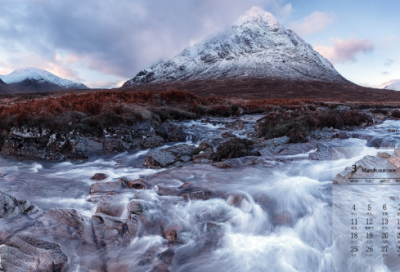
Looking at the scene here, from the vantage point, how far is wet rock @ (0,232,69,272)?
2795mm

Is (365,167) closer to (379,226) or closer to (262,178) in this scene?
(379,226)

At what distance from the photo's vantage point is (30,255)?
9.73 ft

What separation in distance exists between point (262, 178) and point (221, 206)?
80.3 inches

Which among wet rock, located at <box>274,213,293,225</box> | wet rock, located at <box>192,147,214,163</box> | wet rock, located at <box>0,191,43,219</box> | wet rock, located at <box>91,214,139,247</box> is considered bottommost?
wet rock, located at <box>274,213,293,225</box>

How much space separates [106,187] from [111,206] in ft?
4.07

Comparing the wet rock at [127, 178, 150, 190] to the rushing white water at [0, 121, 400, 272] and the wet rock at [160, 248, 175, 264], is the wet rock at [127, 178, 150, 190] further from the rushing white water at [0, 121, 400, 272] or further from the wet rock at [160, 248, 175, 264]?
the wet rock at [160, 248, 175, 264]

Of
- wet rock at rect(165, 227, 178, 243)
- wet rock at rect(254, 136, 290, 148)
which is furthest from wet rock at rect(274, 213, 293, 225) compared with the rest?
wet rock at rect(254, 136, 290, 148)

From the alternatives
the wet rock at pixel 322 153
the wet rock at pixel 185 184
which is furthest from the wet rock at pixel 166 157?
the wet rock at pixel 322 153

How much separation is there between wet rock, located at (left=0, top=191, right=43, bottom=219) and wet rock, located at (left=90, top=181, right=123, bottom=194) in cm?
144

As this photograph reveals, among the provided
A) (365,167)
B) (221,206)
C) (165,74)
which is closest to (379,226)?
(365,167)

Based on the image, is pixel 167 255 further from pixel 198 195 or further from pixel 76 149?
pixel 76 149

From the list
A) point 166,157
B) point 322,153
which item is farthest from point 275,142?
point 166,157

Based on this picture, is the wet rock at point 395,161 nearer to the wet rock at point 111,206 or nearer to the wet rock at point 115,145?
the wet rock at point 111,206

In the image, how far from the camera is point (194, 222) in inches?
176
